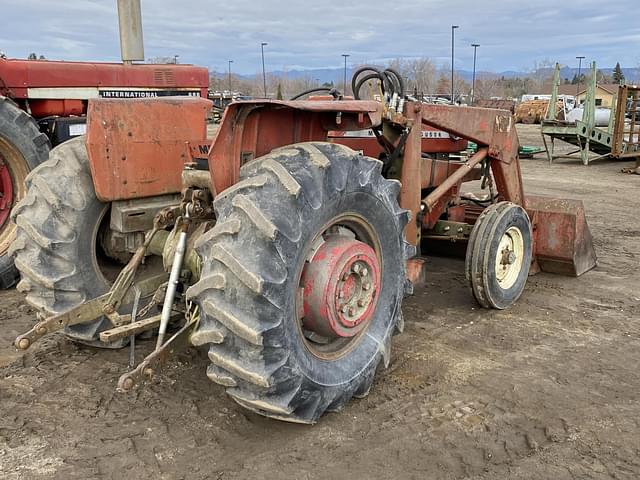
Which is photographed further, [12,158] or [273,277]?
[12,158]

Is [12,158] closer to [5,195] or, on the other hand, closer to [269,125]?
[5,195]

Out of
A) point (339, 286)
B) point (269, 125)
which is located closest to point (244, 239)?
point (339, 286)

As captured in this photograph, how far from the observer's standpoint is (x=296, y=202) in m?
2.95

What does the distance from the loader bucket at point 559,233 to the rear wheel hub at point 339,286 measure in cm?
306

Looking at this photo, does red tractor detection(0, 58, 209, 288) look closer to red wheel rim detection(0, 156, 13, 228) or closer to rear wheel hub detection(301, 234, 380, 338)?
red wheel rim detection(0, 156, 13, 228)

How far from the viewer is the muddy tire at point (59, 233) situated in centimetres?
375

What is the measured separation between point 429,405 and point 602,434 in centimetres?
Answer: 92

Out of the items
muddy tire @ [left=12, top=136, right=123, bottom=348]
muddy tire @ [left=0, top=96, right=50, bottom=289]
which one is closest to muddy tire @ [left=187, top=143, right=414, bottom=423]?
muddy tire @ [left=12, top=136, right=123, bottom=348]

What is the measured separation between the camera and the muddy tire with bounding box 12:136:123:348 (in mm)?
3754

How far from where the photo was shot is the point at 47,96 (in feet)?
23.2

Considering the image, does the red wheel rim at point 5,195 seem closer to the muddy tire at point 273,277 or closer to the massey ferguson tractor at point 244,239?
the massey ferguson tractor at point 244,239

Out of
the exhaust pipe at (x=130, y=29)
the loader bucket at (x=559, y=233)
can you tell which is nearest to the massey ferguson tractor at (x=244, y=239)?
the loader bucket at (x=559, y=233)

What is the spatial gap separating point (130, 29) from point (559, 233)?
18.3 feet

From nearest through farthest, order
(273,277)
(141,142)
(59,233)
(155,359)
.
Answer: (273,277), (155,359), (59,233), (141,142)
